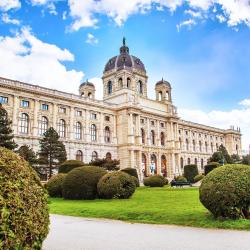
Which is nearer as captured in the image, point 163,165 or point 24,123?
point 24,123

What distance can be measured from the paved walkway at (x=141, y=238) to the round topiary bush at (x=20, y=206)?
2.90 metres

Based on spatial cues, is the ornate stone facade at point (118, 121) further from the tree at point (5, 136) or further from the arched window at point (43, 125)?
the tree at point (5, 136)

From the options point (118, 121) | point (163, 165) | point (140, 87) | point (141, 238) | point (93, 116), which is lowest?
point (141, 238)

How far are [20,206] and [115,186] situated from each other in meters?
16.5

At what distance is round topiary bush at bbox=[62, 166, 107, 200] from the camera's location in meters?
21.1

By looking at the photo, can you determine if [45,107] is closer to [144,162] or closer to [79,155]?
[79,155]

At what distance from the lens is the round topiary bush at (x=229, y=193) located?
1012 cm

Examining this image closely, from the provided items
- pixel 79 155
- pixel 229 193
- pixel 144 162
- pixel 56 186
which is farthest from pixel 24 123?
pixel 229 193

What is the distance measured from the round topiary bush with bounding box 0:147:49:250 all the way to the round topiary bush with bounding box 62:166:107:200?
16.3 m

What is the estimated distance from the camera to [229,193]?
1007 centimetres

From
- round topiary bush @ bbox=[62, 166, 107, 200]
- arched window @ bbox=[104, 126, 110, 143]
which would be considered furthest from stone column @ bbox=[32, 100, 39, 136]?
round topiary bush @ bbox=[62, 166, 107, 200]

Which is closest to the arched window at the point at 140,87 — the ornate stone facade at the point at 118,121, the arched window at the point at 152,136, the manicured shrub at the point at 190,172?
the ornate stone facade at the point at 118,121

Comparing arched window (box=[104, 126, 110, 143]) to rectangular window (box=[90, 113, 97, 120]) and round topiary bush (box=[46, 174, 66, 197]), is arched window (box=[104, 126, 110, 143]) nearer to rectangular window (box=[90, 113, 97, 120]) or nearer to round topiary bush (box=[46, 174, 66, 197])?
rectangular window (box=[90, 113, 97, 120])

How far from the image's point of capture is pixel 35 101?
4859 centimetres
